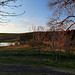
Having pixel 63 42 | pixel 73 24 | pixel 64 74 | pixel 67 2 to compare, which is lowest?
pixel 64 74

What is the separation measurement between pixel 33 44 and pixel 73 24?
16502 millimetres

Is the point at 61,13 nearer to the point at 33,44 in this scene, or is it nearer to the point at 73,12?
the point at 73,12

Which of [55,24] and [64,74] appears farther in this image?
[55,24]

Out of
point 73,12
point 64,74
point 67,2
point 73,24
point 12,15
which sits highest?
point 67,2

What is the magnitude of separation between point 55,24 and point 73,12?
5.07 metres

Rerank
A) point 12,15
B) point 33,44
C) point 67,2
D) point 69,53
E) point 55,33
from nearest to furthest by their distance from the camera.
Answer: point 12,15 → point 67,2 → point 69,53 → point 55,33 → point 33,44

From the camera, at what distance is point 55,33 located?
21688 millimetres

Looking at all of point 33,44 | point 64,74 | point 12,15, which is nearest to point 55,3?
point 64,74

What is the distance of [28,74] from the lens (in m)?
8.16

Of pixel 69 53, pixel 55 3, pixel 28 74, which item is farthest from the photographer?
pixel 69 53

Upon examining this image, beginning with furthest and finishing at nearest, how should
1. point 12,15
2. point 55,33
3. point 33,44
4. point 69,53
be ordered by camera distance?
point 33,44, point 55,33, point 69,53, point 12,15

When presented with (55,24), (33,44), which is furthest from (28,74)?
(33,44)

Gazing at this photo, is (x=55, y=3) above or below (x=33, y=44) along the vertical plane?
above

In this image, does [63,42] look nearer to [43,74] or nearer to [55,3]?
[55,3]
